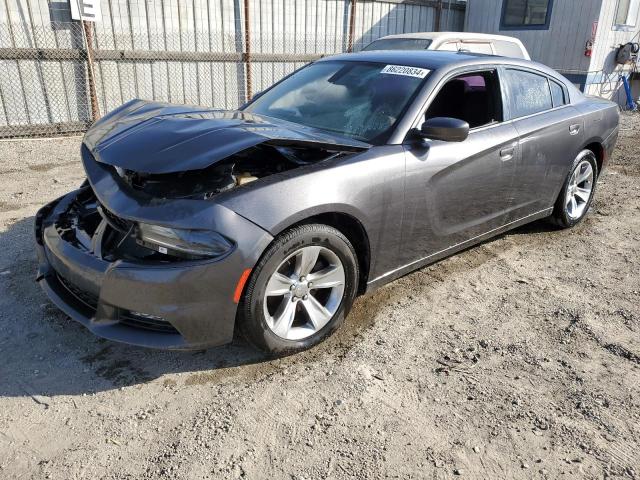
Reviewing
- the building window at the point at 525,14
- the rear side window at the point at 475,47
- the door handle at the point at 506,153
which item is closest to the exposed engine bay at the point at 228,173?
the door handle at the point at 506,153

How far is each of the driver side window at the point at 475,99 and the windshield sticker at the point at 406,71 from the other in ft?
0.87

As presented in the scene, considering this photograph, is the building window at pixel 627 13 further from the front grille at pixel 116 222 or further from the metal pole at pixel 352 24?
the front grille at pixel 116 222

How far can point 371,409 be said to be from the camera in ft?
8.38

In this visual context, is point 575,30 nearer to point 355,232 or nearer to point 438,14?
point 438,14

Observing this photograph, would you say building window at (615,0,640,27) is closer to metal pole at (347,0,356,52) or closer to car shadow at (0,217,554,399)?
metal pole at (347,0,356,52)

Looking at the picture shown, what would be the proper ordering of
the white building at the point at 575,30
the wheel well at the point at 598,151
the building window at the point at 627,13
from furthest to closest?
the building window at the point at 627,13 → the white building at the point at 575,30 → the wheel well at the point at 598,151

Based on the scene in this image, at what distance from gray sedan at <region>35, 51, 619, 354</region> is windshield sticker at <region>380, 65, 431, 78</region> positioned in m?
0.01

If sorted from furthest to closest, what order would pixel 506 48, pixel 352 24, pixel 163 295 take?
pixel 352 24 < pixel 506 48 < pixel 163 295

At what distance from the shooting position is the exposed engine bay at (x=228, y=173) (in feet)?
8.71

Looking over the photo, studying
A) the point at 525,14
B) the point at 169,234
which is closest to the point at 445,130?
the point at 169,234

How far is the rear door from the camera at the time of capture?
13.2ft

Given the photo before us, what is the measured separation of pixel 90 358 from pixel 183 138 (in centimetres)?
130

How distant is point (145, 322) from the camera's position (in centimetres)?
261

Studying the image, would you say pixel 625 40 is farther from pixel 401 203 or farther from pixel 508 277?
pixel 401 203
